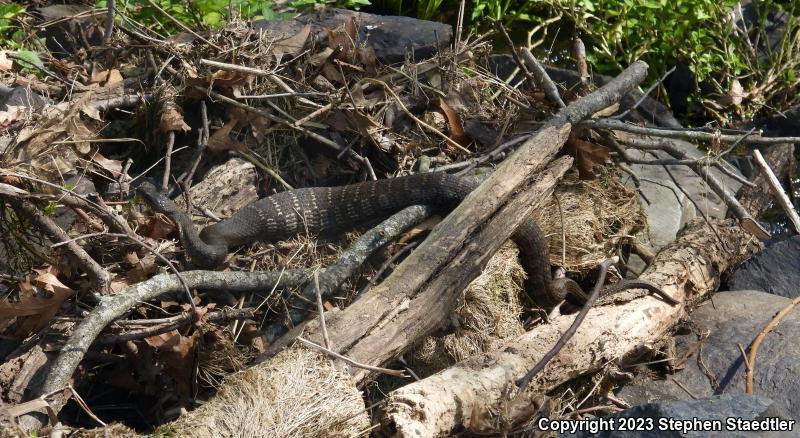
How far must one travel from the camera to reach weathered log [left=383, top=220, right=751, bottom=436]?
12.1ft

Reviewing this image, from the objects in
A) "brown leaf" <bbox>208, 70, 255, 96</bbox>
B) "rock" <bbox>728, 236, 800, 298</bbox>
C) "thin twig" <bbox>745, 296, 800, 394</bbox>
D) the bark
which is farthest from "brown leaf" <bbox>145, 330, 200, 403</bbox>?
the bark

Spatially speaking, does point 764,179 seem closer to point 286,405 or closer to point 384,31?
point 384,31

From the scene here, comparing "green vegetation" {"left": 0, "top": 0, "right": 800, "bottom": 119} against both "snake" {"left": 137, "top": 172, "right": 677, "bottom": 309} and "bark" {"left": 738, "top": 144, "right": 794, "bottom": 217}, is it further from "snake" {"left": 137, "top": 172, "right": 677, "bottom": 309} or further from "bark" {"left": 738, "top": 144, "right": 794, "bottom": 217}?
"snake" {"left": 137, "top": 172, "right": 677, "bottom": 309}

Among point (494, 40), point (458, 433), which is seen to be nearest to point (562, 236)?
point (458, 433)

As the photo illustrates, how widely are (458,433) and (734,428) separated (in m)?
1.27

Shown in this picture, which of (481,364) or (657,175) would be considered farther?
(657,175)

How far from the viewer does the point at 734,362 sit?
16.2 feet

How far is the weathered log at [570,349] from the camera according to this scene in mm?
3689

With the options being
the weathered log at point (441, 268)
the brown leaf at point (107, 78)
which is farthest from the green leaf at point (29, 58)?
the weathered log at point (441, 268)

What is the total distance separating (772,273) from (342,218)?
3.21 m

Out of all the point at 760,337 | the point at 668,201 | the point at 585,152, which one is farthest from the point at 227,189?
the point at 760,337

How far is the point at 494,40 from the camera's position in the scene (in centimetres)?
891

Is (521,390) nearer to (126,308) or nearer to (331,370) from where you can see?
(331,370)

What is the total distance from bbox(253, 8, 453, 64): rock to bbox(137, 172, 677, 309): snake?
150 centimetres
